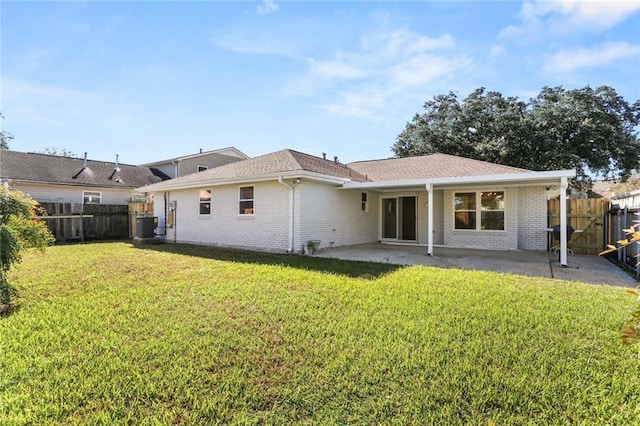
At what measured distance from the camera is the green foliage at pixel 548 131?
2148cm

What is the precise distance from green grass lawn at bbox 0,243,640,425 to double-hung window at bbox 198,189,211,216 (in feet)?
25.3

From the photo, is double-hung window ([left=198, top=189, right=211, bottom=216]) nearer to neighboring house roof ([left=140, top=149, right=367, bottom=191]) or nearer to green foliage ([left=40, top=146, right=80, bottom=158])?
neighboring house roof ([left=140, top=149, right=367, bottom=191])

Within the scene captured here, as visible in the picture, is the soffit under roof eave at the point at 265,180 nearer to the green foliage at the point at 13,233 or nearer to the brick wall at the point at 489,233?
the brick wall at the point at 489,233

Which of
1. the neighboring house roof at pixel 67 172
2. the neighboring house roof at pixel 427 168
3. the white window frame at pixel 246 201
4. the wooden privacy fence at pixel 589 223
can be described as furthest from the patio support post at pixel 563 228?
the neighboring house roof at pixel 67 172

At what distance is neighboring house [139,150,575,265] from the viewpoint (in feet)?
36.2

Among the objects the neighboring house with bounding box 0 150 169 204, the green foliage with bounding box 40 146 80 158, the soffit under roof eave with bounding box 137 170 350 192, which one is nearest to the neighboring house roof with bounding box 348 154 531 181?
the soffit under roof eave with bounding box 137 170 350 192

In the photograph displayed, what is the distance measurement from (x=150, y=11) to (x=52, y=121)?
11712mm

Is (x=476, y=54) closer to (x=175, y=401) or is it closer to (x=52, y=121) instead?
(x=175, y=401)

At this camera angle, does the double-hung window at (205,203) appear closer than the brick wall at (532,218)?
No

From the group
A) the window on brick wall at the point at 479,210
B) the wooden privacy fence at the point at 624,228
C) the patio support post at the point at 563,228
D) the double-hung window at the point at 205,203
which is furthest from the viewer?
the double-hung window at the point at 205,203

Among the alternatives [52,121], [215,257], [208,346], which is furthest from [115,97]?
[208,346]

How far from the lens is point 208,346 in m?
3.72

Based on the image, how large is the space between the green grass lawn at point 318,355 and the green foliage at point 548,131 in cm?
2022

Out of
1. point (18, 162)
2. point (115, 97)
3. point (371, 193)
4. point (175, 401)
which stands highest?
point (115, 97)
